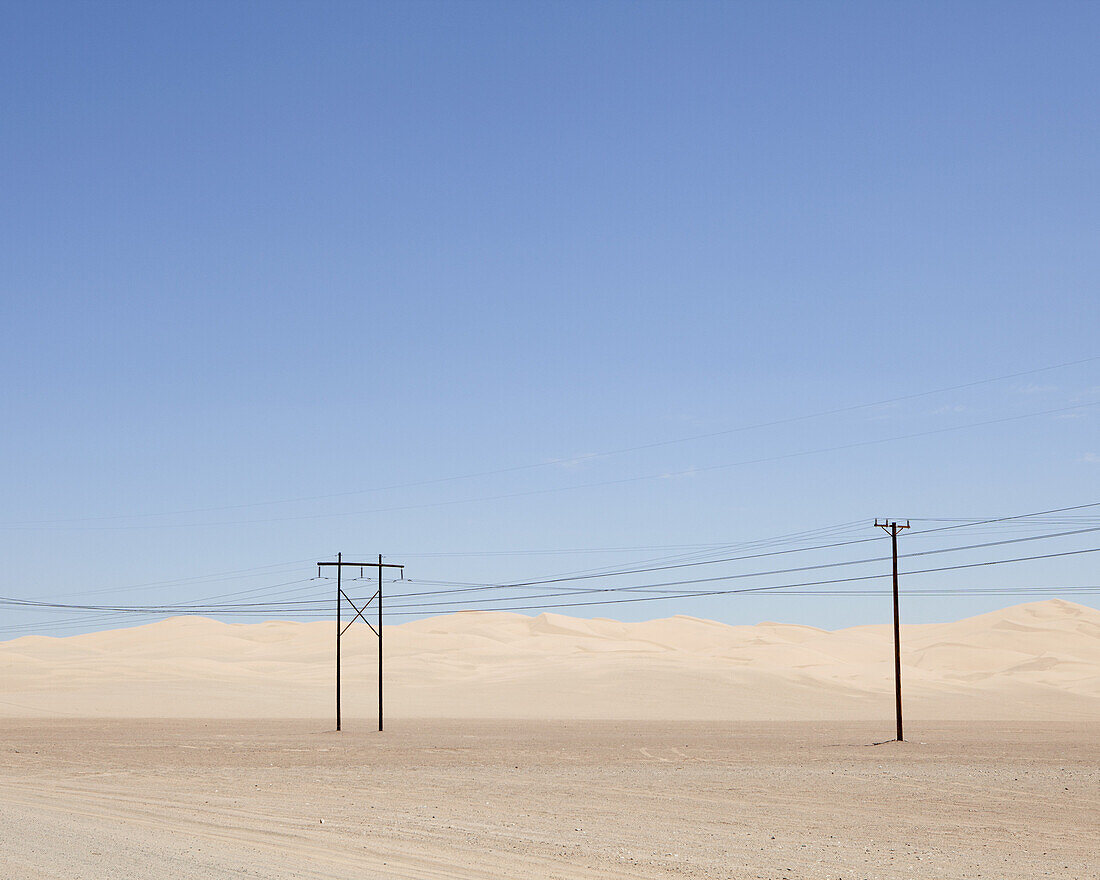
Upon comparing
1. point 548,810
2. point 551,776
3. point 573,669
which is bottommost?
point 573,669

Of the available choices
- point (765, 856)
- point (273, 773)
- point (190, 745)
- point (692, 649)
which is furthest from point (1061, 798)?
point (692, 649)

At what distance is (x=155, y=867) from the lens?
50.4 ft

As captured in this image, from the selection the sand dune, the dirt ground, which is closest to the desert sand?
the dirt ground

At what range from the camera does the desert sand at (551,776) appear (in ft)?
57.4

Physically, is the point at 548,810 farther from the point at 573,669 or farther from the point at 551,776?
the point at 573,669

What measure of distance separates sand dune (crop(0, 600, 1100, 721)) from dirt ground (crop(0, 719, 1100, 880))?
40560mm

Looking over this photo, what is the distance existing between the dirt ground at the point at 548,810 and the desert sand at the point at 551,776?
10cm

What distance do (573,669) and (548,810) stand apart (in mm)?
87016

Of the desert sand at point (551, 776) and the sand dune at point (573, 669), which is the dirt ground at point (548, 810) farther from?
the sand dune at point (573, 669)

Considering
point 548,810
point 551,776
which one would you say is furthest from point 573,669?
point 548,810

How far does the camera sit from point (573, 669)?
362 ft

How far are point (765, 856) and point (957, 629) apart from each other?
161 m

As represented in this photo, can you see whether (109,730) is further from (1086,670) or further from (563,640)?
(1086,670)

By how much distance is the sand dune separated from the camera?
91000 mm
